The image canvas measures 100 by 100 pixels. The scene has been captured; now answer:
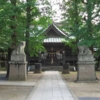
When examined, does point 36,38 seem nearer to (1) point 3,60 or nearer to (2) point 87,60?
(2) point 87,60

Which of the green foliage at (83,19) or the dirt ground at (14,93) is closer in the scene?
the dirt ground at (14,93)

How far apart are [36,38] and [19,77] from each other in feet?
18.0

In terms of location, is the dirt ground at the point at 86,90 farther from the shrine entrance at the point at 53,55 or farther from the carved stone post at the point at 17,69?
the shrine entrance at the point at 53,55

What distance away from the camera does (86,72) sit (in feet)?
61.6

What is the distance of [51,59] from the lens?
141 ft

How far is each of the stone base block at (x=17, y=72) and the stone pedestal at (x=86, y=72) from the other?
4.82 metres

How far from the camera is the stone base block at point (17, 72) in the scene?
19.5 m

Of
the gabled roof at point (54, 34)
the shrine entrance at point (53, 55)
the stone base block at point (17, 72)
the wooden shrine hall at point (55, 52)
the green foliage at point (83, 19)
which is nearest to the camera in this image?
the green foliage at point (83, 19)

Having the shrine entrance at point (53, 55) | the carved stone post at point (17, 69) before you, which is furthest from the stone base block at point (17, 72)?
the shrine entrance at point (53, 55)

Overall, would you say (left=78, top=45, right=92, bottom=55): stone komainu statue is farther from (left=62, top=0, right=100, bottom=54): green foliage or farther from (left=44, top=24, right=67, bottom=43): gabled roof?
(left=44, top=24, right=67, bottom=43): gabled roof

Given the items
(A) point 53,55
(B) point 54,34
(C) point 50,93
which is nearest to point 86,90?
(C) point 50,93

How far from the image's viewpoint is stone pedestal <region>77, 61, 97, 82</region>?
18.7 metres

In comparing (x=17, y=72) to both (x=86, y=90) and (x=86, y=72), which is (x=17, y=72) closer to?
(x=86, y=72)

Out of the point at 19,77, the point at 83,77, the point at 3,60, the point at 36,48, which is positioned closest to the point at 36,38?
the point at 36,48
